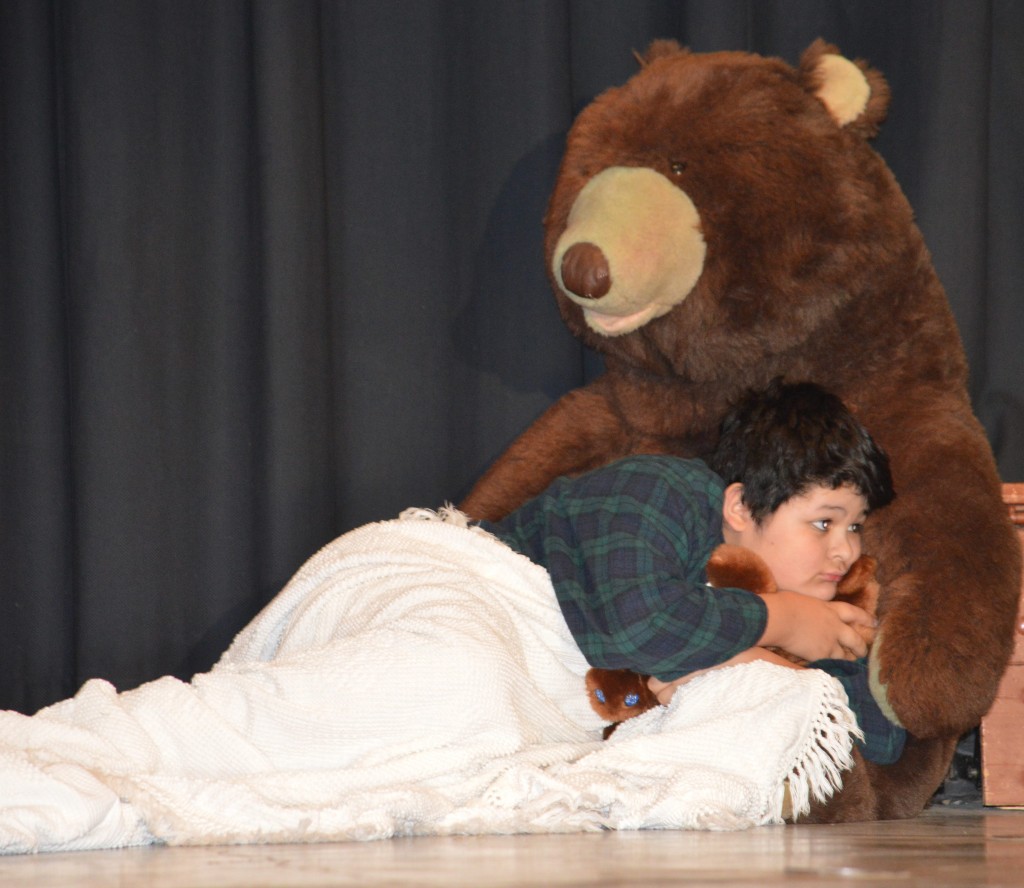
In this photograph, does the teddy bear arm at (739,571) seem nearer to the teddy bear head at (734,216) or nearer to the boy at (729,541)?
the boy at (729,541)

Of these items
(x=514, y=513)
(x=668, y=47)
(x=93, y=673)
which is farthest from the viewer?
(x=93, y=673)

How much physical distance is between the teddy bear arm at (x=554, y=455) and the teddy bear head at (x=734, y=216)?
12 centimetres

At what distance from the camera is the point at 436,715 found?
116 cm

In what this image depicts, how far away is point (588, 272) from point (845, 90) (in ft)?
1.26

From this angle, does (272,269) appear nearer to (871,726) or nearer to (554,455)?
(554,455)

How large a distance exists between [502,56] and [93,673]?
1.03m

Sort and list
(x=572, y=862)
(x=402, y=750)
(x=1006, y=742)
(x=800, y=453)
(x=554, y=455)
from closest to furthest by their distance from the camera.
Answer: (x=572, y=862) → (x=402, y=750) → (x=800, y=453) → (x=1006, y=742) → (x=554, y=455)

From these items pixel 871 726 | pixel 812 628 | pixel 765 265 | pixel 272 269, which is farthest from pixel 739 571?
pixel 272 269

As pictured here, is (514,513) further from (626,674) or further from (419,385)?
(419,385)

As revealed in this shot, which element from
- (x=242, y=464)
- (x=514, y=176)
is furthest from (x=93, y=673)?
(x=514, y=176)

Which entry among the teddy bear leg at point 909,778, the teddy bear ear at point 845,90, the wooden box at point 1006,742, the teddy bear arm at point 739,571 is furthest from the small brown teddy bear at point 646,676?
the teddy bear ear at point 845,90

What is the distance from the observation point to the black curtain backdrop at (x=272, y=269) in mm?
1796

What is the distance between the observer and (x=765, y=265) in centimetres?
145

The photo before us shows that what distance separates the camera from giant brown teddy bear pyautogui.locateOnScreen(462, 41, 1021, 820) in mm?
1430
